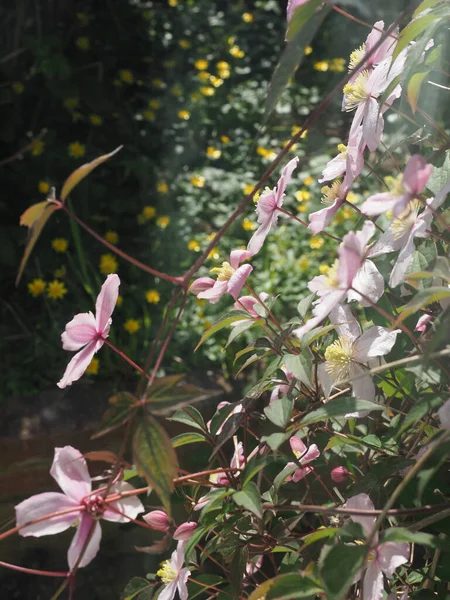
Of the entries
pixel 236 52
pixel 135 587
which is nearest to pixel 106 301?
pixel 135 587

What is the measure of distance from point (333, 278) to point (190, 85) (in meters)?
2.59

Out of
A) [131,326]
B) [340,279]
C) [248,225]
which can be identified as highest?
[340,279]

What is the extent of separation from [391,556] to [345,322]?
0.65 ft

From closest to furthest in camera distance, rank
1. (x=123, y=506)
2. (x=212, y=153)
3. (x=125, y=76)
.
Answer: (x=123, y=506), (x=125, y=76), (x=212, y=153)

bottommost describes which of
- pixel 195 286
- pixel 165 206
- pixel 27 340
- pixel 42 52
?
pixel 27 340

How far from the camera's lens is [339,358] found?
0.66 metres

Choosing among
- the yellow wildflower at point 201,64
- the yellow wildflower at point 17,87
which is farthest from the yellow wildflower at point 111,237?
the yellow wildflower at point 201,64

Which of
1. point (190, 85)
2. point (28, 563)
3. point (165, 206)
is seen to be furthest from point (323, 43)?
point (28, 563)

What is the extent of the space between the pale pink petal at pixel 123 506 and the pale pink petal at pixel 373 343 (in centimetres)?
22

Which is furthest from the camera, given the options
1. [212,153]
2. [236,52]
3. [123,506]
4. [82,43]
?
[236,52]

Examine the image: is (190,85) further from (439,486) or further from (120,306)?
(439,486)

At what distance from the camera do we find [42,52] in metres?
2.36

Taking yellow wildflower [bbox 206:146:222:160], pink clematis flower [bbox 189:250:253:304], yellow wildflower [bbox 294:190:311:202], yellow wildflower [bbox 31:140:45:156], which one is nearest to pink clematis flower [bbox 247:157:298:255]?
pink clematis flower [bbox 189:250:253:304]

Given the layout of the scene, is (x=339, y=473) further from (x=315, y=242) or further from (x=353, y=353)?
(x=315, y=242)
